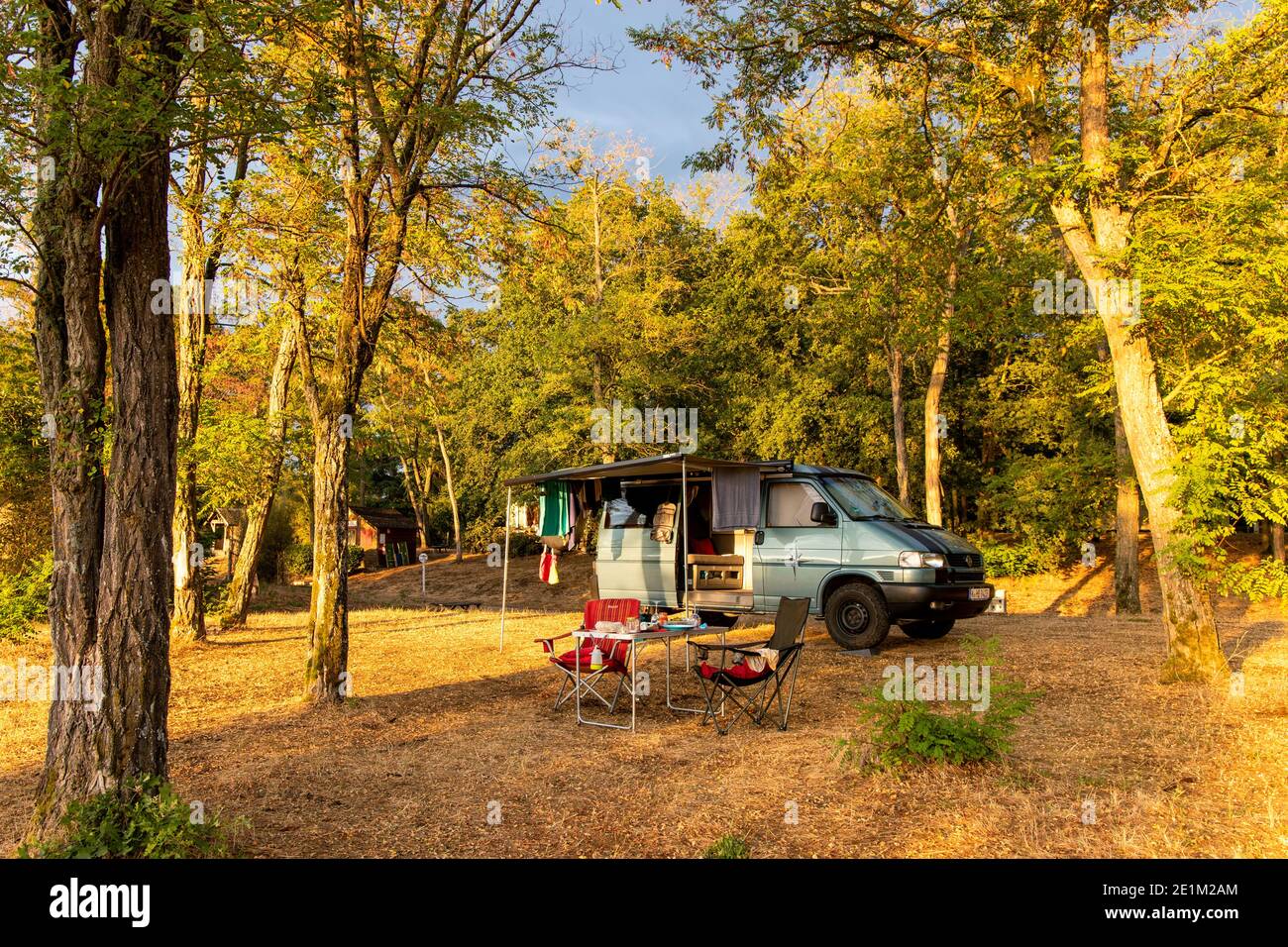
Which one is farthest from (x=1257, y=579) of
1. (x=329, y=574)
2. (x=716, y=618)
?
(x=329, y=574)

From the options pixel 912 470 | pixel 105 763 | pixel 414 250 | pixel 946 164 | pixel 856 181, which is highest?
pixel 856 181

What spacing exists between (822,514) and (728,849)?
671cm

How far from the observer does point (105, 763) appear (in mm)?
4230

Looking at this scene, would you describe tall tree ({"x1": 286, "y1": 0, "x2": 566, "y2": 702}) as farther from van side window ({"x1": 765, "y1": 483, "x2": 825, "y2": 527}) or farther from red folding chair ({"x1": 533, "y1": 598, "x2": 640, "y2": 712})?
van side window ({"x1": 765, "y1": 483, "x2": 825, "y2": 527})

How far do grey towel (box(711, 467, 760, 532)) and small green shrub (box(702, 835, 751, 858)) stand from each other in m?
6.51

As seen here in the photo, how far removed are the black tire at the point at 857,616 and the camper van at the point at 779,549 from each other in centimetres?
1

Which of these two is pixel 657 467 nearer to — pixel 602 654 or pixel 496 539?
pixel 602 654

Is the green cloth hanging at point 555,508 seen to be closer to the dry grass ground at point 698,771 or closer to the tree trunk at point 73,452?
the dry grass ground at point 698,771

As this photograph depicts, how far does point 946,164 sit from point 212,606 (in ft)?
47.4

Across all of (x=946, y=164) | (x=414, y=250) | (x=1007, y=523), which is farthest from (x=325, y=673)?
(x=1007, y=523)

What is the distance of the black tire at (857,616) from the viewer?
9906 millimetres

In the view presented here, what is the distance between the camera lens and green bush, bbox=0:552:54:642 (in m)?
9.09
